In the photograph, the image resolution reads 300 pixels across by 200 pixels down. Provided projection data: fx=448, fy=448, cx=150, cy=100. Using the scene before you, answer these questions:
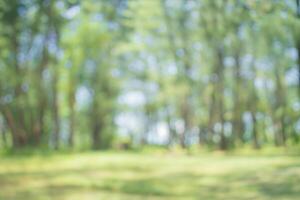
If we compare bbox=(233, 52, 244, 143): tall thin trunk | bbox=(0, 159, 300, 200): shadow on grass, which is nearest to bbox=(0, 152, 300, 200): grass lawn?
bbox=(0, 159, 300, 200): shadow on grass

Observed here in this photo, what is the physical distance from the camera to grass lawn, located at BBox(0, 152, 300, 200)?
389 inches

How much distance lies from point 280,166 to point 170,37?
33.5 ft

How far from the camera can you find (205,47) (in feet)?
66.0

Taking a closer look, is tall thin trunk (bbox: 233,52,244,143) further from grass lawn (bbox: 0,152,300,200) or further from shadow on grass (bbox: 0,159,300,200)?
shadow on grass (bbox: 0,159,300,200)

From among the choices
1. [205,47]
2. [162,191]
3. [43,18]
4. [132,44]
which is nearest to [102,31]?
[132,44]

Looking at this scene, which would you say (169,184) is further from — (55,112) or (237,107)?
(237,107)

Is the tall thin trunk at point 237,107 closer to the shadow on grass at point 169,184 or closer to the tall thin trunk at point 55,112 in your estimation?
the tall thin trunk at point 55,112

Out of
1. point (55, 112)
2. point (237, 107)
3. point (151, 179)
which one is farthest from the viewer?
point (237, 107)

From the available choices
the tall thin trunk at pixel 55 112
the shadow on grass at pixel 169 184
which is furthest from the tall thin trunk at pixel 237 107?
the shadow on grass at pixel 169 184

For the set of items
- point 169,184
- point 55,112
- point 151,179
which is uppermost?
point 55,112

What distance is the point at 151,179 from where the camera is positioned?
38.6 feet

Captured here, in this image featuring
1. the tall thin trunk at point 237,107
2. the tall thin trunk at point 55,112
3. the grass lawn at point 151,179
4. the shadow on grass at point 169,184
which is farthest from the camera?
the tall thin trunk at point 237,107

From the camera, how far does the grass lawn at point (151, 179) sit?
989 centimetres

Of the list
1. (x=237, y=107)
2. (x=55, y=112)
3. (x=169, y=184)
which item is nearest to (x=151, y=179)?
(x=169, y=184)
